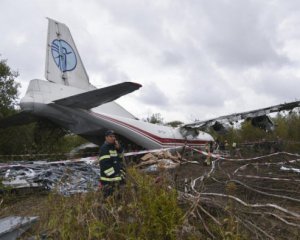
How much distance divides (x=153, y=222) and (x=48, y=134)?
11.8 meters

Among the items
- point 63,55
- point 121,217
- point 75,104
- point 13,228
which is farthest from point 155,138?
point 121,217

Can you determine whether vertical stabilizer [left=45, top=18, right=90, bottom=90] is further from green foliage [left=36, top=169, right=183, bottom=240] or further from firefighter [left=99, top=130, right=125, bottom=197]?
green foliage [left=36, top=169, right=183, bottom=240]

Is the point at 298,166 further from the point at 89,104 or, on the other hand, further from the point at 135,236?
the point at 135,236

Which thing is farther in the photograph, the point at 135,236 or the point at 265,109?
the point at 265,109

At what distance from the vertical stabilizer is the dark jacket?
7.25 m

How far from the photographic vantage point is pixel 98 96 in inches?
436

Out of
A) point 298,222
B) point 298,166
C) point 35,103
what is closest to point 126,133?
point 35,103

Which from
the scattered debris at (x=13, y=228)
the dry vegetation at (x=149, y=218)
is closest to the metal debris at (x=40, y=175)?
the scattered debris at (x=13, y=228)

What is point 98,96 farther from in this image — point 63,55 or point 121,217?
point 121,217

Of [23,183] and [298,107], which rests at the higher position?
[298,107]

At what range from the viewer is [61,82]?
13.3 meters

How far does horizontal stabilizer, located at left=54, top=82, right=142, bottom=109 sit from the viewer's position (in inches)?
398

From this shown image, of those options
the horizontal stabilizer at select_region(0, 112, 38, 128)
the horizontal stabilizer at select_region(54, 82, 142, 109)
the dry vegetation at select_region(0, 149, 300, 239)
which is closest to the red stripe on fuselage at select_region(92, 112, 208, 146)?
the horizontal stabilizer at select_region(54, 82, 142, 109)

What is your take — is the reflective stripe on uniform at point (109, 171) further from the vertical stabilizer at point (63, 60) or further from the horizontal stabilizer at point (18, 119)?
the vertical stabilizer at point (63, 60)
